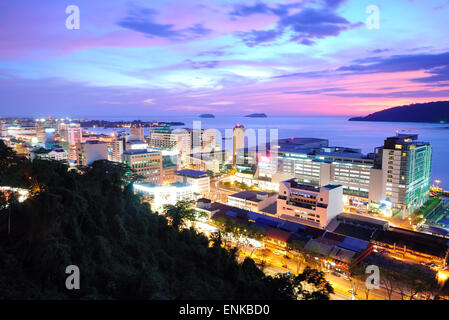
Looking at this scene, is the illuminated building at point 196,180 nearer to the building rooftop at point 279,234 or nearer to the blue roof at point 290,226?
the blue roof at point 290,226

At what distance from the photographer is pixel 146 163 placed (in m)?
30.6

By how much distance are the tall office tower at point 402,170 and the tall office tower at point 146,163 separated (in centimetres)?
2232

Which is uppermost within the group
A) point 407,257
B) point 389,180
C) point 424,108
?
point 424,108

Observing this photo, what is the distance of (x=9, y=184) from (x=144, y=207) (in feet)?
21.3

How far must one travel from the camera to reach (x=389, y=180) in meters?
25.0

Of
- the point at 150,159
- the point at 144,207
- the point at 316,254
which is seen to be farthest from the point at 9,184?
the point at 150,159

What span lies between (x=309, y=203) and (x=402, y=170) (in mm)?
9657

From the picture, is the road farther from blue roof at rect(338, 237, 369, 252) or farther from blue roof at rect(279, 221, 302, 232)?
blue roof at rect(279, 221, 302, 232)

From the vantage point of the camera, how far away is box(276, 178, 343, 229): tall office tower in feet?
66.4

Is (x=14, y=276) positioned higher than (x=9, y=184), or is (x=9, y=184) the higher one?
(x=9, y=184)

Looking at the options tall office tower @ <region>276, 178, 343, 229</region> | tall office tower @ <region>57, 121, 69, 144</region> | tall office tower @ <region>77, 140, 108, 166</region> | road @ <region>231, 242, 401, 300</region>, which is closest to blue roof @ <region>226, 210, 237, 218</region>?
road @ <region>231, 242, 401, 300</region>

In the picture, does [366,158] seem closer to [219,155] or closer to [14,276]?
[219,155]

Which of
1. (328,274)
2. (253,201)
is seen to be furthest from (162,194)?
(328,274)

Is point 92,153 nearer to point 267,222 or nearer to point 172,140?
point 172,140
